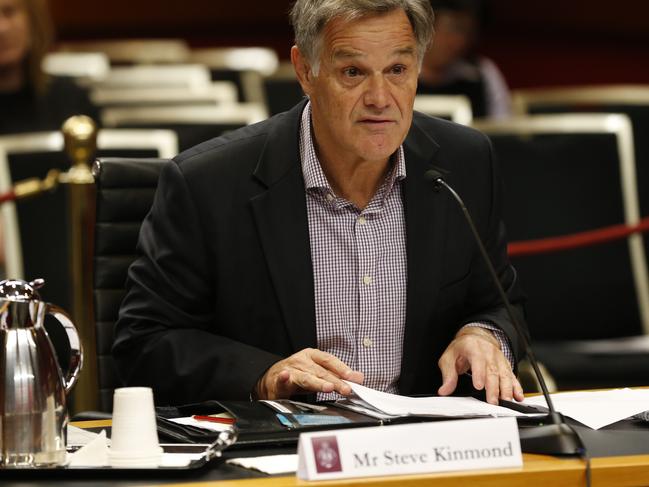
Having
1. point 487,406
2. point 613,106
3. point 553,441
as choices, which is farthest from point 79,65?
point 553,441

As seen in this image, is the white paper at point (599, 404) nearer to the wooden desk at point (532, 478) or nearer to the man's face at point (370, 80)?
the wooden desk at point (532, 478)

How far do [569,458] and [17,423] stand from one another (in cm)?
69

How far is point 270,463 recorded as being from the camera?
161cm

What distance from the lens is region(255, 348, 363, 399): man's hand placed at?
187cm

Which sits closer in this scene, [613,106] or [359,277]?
[359,277]

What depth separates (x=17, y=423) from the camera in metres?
1.59

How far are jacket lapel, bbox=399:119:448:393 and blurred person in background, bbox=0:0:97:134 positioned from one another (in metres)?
2.19

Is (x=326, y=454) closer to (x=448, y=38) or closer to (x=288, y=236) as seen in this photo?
(x=288, y=236)

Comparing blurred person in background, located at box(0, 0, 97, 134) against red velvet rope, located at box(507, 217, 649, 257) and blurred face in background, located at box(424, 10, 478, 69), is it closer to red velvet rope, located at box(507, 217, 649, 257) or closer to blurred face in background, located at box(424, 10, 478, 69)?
red velvet rope, located at box(507, 217, 649, 257)

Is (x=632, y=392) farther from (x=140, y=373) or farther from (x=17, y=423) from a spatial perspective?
(x=17, y=423)

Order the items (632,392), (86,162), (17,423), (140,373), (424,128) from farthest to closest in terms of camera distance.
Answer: (86,162)
(424,128)
(140,373)
(632,392)
(17,423)

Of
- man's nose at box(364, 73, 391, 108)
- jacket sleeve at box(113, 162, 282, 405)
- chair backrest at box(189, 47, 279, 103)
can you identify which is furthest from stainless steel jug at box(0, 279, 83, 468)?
chair backrest at box(189, 47, 279, 103)

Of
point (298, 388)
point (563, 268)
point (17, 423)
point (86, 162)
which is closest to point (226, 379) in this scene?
point (298, 388)

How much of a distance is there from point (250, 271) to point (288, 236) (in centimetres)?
9
